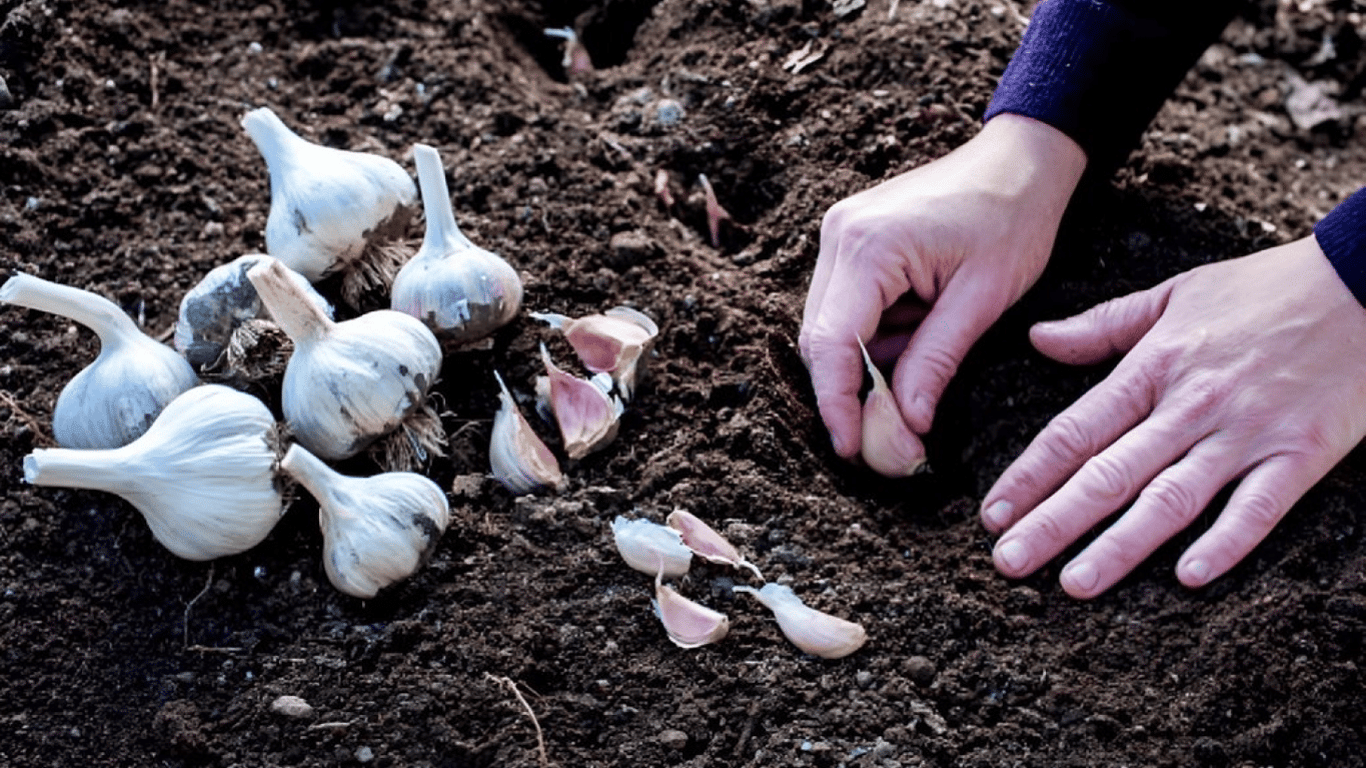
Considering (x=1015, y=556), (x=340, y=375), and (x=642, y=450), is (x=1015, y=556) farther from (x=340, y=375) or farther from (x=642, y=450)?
(x=340, y=375)

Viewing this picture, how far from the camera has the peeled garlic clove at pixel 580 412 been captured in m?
1.75

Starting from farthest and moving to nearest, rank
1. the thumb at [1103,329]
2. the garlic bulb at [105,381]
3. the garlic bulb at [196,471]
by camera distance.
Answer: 1. the thumb at [1103,329]
2. the garlic bulb at [105,381]
3. the garlic bulb at [196,471]

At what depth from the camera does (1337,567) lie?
1.63 m

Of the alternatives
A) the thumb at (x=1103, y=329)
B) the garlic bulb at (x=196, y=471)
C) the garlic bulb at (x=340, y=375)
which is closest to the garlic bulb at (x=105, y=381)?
the garlic bulb at (x=196, y=471)

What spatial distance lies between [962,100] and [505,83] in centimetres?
81

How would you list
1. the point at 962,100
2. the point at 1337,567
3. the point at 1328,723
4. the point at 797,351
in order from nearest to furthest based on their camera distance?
the point at 1328,723
the point at 1337,567
the point at 797,351
the point at 962,100

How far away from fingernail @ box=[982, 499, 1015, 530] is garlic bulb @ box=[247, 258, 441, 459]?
78 cm

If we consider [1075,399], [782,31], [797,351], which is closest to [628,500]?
[797,351]

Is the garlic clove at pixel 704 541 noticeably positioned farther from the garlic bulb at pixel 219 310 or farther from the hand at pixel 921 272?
the garlic bulb at pixel 219 310

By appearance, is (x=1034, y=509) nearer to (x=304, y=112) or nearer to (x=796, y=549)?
(x=796, y=549)

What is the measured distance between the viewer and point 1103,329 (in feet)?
6.02

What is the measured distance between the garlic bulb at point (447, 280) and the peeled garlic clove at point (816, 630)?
570 millimetres

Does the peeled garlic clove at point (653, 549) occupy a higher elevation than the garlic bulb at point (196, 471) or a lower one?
lower

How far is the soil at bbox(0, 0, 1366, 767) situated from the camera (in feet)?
5.01
